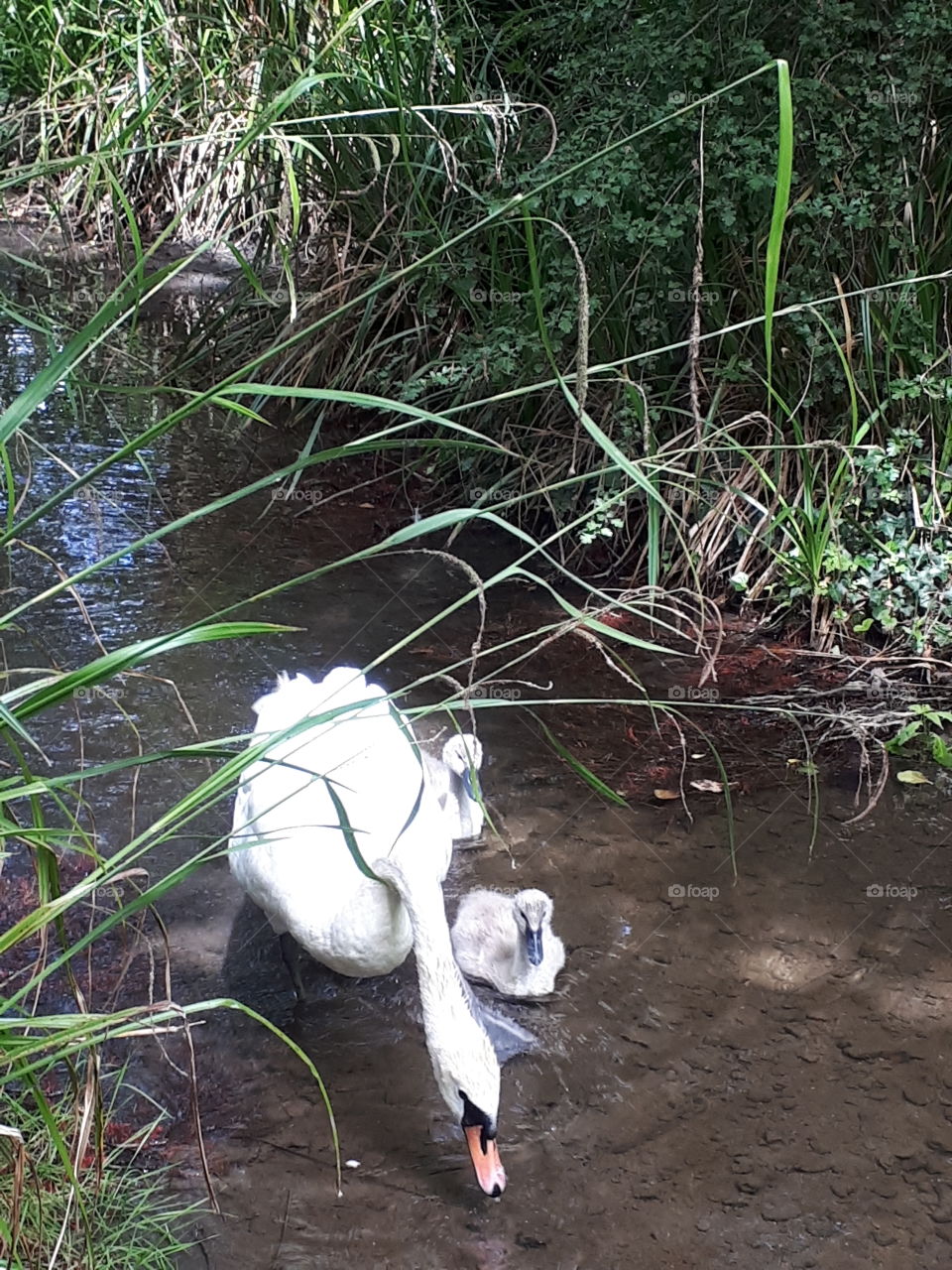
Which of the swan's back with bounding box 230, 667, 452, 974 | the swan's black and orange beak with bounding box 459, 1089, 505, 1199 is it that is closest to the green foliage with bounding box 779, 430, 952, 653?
the swan's back with bounding box 230, 667, 452, 974

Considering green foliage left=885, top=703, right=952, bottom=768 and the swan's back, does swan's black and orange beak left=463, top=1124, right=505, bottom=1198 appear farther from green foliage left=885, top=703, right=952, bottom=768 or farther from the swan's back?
green foliage left=885, top=703, right=952, bottom=768

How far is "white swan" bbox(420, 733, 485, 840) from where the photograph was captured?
3705 mm

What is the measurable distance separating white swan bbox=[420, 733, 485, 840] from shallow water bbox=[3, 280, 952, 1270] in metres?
0.09

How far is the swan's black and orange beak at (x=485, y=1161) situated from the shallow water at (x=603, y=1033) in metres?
0.12

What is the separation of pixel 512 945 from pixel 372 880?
2.26 ft

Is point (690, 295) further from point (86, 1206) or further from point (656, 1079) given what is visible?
point (86, 1206)

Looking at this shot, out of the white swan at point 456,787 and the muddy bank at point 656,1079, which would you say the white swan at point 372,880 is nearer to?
the muddy bank at point 656,1079

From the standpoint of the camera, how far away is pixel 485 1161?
94.1 inches

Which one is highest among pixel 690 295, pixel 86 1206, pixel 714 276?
pixel 690 295

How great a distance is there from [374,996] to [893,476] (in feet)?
8.42

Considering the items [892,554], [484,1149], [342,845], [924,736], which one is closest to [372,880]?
[342,845]

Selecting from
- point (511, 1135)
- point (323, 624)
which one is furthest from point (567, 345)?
point (511, 1135)

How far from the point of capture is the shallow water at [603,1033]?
2447 millimetres

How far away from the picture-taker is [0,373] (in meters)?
6.46
